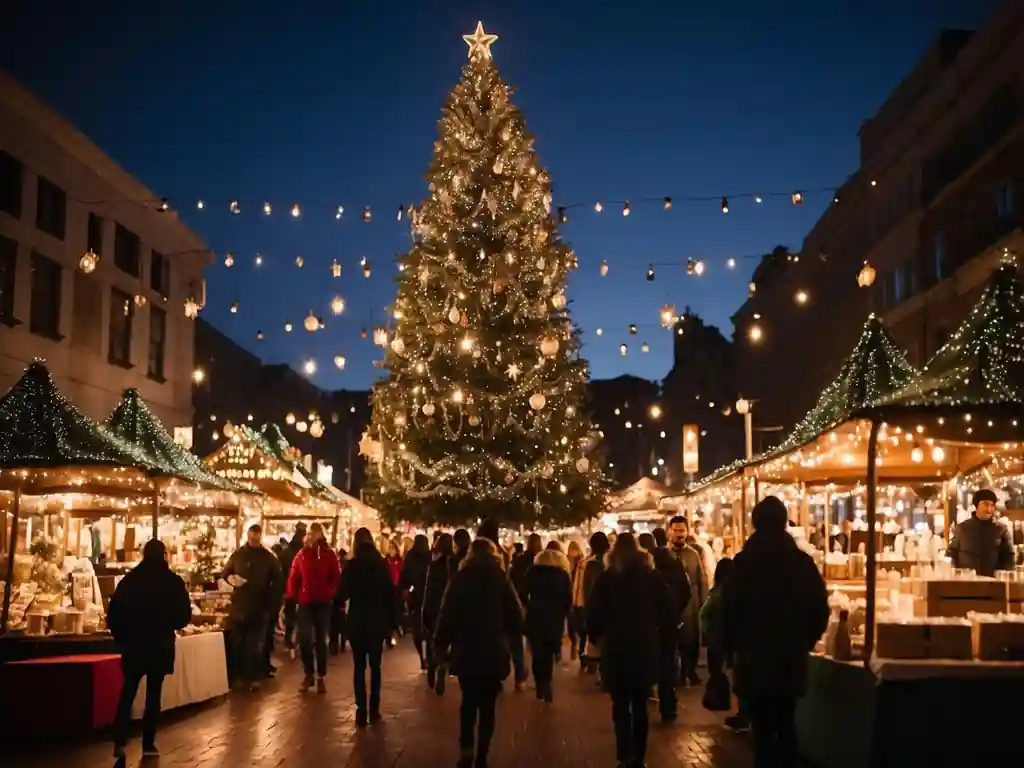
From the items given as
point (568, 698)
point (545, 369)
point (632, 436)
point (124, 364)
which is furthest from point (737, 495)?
point (632, 436)

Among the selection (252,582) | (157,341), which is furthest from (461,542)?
(157,341)

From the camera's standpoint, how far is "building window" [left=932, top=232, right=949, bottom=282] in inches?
1419

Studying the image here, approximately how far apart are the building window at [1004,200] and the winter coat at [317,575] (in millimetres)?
20307

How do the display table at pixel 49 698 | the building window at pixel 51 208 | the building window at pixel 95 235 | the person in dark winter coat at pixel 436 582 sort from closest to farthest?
1. the display table at pixel 49 698
2. the person in dark winter coat at pixel 436 582
3. the building window at pixel 51 208
4. the building window at pixel 95 235

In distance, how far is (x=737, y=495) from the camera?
973 inches

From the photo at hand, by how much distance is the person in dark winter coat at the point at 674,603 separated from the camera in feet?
43.0

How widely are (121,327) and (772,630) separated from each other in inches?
1189

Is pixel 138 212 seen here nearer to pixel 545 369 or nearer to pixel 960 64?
pixel 545 369

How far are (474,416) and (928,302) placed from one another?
14.3 m

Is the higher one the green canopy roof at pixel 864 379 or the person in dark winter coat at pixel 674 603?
the green canopy roof at pixel 864 379

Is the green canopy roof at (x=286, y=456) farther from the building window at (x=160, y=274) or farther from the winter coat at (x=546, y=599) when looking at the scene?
the winter coat at (x=546, y=599)

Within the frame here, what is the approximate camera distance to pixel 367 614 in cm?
1317

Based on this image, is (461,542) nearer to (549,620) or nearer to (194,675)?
(549,620)

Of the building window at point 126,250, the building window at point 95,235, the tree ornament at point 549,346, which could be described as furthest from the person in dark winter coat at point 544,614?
the building window at point 126,250
